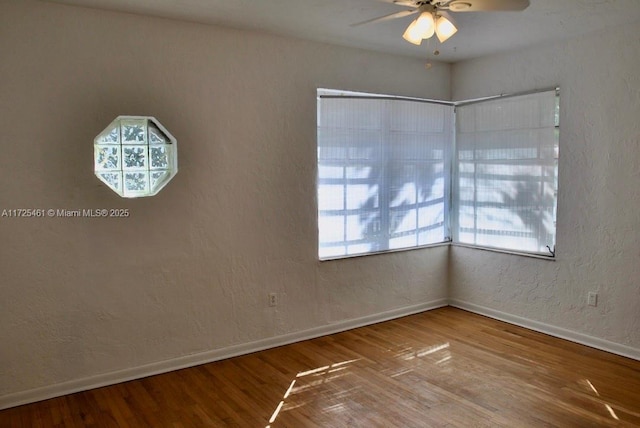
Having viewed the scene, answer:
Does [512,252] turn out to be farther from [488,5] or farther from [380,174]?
[488,5]

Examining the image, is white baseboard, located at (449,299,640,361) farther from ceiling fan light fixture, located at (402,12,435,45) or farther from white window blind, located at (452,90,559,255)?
ceiling fan light fixture, located at (402,12,435,45)

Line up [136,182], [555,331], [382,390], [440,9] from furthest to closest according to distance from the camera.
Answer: [555,331]
[136,182]
[382,390]
[440,9]

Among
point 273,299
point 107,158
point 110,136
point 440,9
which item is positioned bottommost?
point 273,299

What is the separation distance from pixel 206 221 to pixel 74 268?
94 centimetres

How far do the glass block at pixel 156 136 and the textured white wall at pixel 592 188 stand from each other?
3.04 meters

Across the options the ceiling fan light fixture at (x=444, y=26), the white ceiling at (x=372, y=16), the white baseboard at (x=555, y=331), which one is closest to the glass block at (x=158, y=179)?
the white ceiling at (x=372, y=16)

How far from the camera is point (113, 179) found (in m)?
3.34

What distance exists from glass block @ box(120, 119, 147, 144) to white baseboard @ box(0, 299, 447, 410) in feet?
5.21

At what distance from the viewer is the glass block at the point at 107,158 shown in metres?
3.26

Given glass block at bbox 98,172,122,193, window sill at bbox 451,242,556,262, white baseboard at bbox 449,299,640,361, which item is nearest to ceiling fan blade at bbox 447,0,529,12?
glass block at bbox 98,172,122,193

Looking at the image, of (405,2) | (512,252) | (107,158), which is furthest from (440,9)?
(512,252)

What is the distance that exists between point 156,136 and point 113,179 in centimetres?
42

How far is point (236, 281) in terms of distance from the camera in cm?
385

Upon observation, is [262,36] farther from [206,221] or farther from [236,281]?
[236,281]
